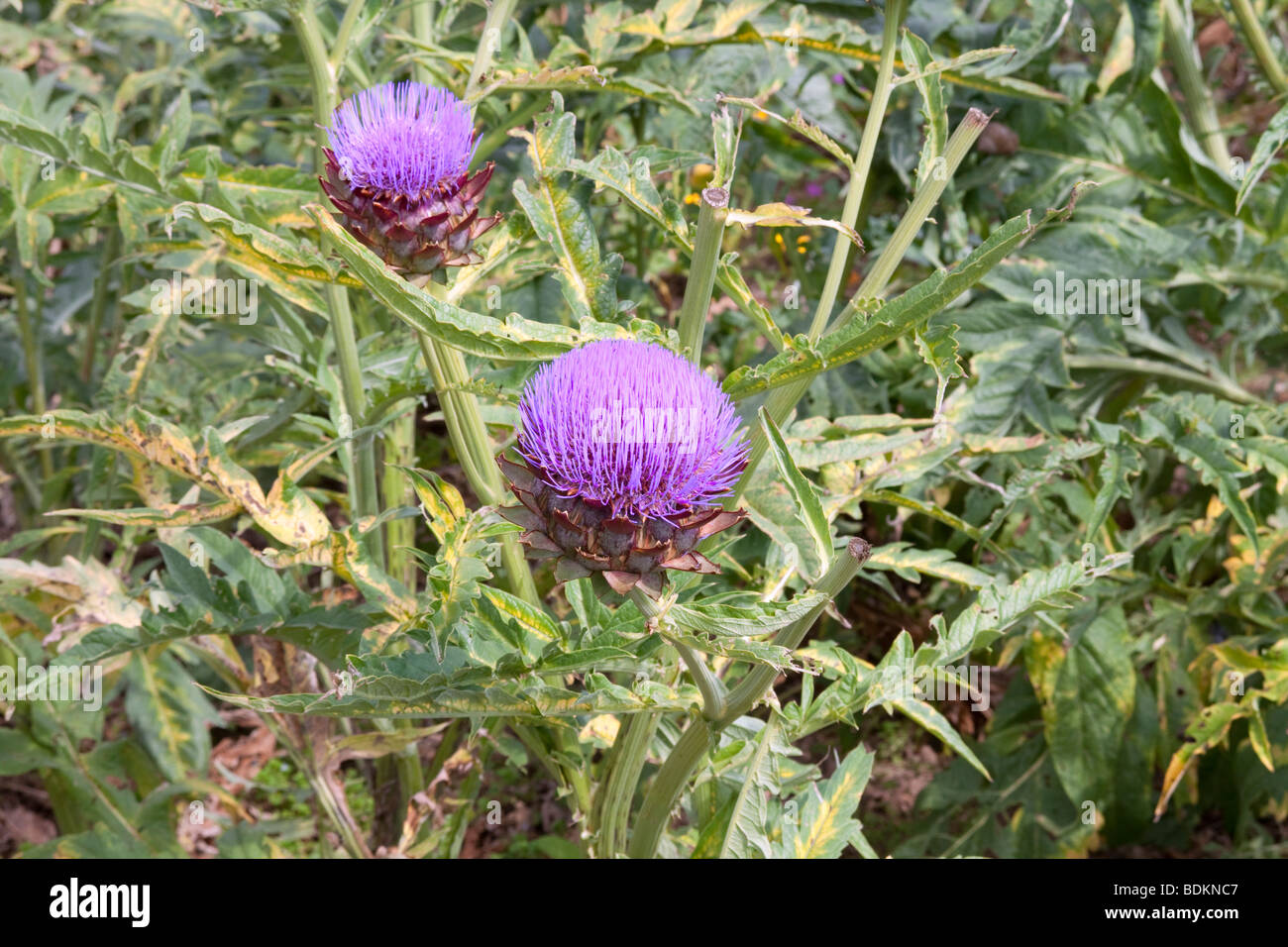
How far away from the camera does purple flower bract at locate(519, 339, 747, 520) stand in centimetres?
101

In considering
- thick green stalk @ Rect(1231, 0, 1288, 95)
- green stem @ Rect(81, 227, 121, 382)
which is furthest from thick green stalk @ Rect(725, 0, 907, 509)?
green stem @ Rect(81, 227, 121, 382)

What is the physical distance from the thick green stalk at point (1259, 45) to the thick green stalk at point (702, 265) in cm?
141

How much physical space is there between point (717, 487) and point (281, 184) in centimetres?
94

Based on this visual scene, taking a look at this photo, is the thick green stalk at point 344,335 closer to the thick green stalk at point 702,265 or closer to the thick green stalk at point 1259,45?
the thick green stalk at point 702,265

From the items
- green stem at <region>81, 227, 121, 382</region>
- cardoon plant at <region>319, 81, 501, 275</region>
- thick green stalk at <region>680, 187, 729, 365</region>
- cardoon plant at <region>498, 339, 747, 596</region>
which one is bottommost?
cardoon plant at <region>498, 339, 747, 596</region>

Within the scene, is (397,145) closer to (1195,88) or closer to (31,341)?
(31,341)

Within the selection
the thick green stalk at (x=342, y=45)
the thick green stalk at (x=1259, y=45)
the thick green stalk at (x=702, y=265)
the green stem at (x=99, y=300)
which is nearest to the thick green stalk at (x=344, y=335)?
the thick green stalk at (x=342, y=45)

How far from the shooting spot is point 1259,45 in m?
2.09

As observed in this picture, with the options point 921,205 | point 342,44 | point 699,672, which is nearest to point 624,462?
point 699,672

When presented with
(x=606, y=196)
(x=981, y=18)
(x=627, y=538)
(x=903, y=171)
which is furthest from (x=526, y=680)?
(x=981, y=18)

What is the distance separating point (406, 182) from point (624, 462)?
41 centimetres

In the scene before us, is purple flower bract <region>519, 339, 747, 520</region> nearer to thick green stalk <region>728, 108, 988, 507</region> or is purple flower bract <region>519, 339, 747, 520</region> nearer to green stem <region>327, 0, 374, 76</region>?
thick green stalk <region>728, 108, 988, 507</region>

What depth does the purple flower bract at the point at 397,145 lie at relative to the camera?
121 cm

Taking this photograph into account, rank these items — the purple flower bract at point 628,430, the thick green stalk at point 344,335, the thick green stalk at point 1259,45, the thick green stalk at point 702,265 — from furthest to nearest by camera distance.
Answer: the thick green stalk at point 1259,45 < the thick green stalk at point 344,335 < the thick green stalk at point 702,265 < the purple flower bract at point 628,430
